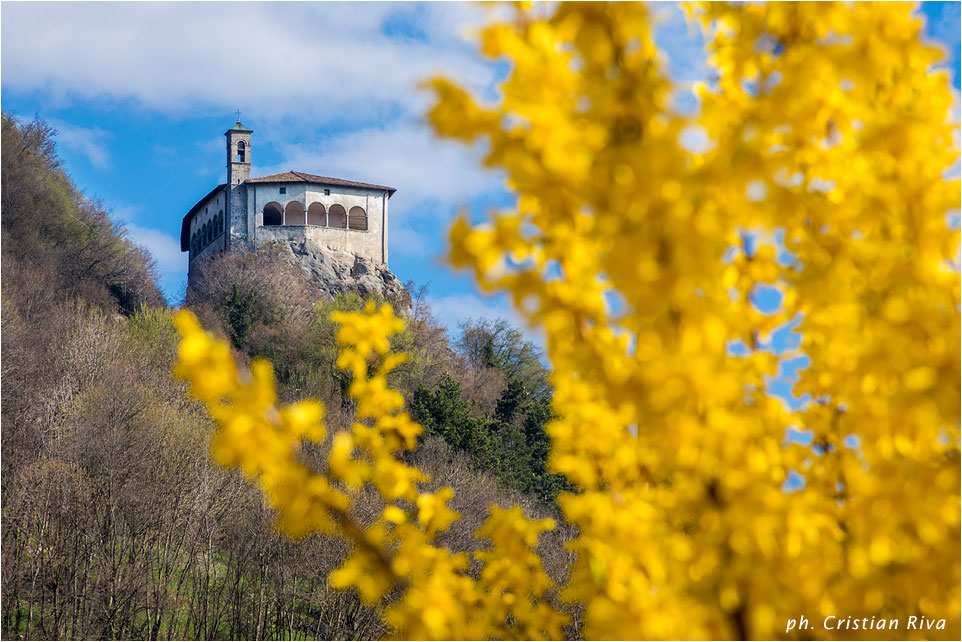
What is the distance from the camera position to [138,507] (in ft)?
58.3

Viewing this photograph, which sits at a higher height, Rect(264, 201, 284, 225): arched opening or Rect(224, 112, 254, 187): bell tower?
Rect(224, 112, 254, 187): bell tower

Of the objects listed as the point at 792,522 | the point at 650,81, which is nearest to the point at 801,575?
the point at 792,522

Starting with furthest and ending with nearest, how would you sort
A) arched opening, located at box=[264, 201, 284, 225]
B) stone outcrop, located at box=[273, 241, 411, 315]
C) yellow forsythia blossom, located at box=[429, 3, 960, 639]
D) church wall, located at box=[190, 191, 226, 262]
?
arched opening, located at box=[264, 201, 284, 225]
church wall, located at box=[190, 191, 226, 262]
stone outcrop, located at box=[273, 241, 411, 315]
yellow forsythia blossom, located at box=[429, 3, 960, 639]

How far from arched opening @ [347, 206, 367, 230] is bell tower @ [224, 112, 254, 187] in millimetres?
7028

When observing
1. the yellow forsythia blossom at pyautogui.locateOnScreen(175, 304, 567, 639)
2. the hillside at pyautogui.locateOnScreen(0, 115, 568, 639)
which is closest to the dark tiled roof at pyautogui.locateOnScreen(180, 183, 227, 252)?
the hillside at pyautogui.locateOnScreen(0, 115, 568, 639)

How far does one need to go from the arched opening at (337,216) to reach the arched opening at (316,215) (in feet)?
1.66

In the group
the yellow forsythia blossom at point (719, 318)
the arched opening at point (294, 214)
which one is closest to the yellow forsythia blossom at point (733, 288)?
the yellow forsythia blossom at point (719, 318)

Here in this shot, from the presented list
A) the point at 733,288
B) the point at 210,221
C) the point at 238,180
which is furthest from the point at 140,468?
the point at 210,221

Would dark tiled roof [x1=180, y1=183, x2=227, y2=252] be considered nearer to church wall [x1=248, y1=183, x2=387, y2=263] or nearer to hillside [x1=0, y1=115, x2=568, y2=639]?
church wall [x1=248, y1=183, x2=387, y2=263]

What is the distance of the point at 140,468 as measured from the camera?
1906 centimetres

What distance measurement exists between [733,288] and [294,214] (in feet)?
188

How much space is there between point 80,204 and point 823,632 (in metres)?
47.4

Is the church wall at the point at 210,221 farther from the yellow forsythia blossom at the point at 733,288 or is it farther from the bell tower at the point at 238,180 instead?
the yellow forsythia blossom at the point at 733,288

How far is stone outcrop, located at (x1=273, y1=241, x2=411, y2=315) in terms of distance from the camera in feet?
177
